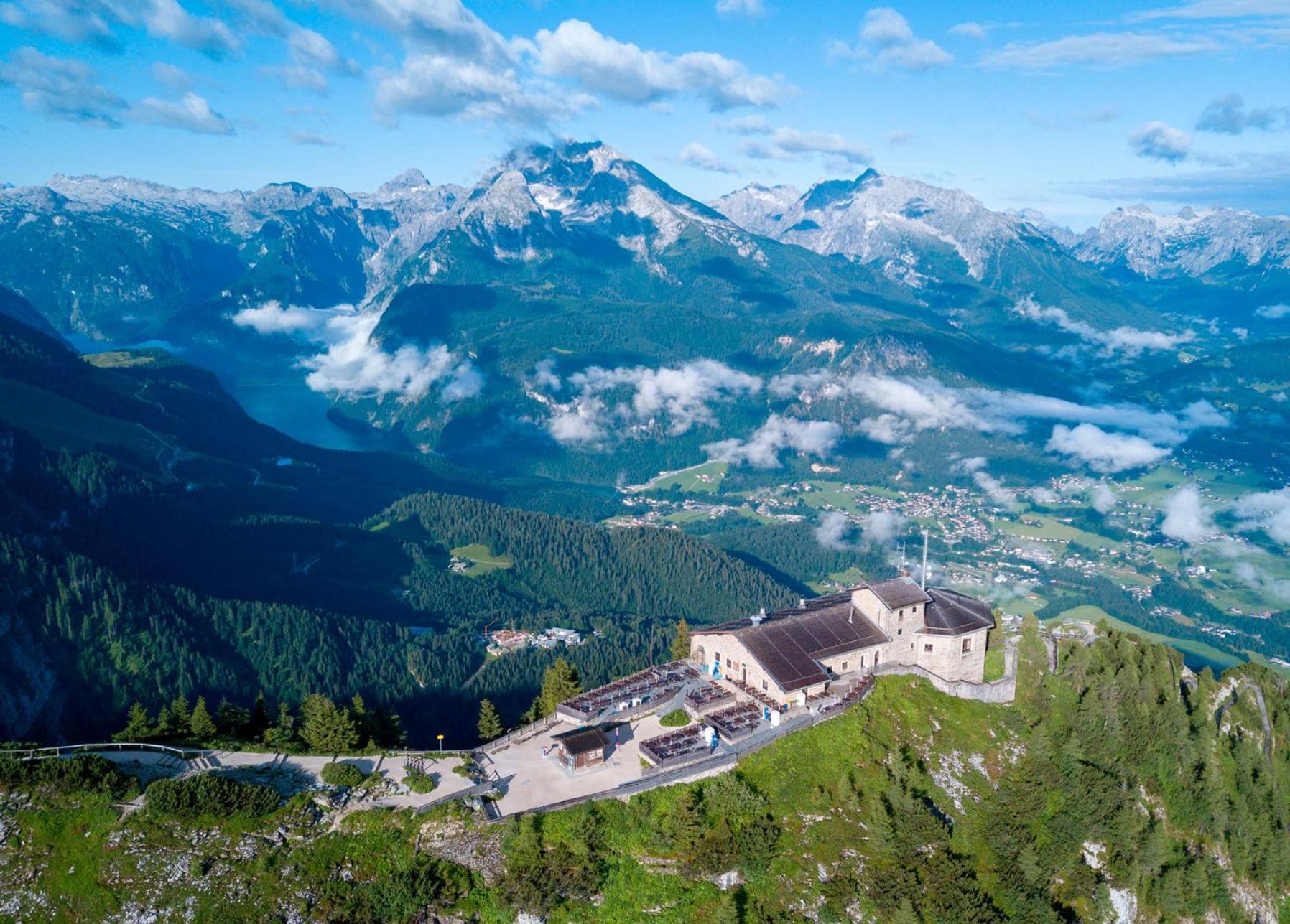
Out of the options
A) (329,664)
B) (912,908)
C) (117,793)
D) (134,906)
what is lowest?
(329,664)

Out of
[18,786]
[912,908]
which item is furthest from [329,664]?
[912,908]

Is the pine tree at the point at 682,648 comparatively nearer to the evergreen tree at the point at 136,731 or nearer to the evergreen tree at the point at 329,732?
the evergreen tree at the point at 329,732

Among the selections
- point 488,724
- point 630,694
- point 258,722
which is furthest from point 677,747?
point 258,722

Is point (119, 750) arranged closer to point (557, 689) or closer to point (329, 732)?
point (329, 732)

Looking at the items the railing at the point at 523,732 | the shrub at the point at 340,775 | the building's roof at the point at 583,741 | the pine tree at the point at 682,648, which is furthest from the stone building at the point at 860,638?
the shrub at the point at 340,775

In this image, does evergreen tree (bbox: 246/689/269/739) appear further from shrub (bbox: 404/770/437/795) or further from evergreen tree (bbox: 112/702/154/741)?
shrub (bbox: 404/770/437/795)

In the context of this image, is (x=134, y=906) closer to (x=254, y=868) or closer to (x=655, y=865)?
(x=254, y=868)
